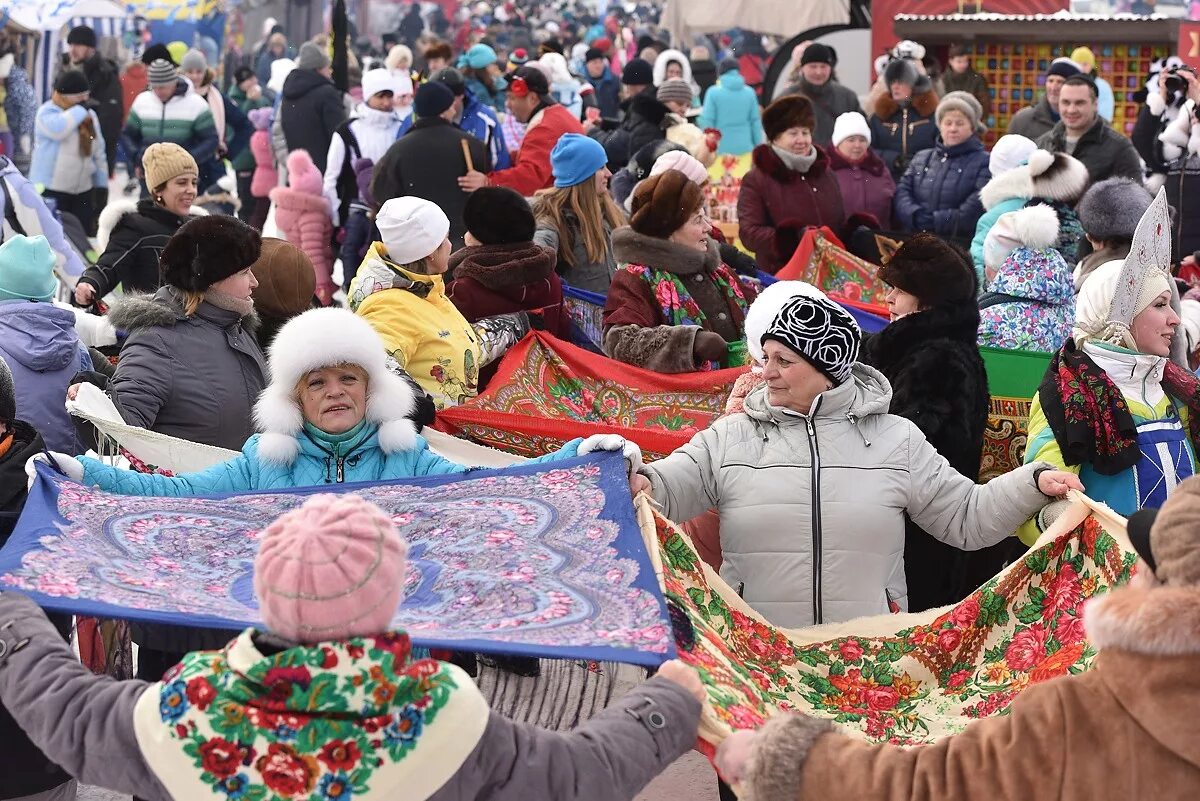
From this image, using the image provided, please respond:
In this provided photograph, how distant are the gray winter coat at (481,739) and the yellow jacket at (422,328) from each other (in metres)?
2.77

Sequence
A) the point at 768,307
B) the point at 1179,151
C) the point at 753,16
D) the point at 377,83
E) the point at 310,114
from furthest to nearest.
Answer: the point at 753,16 < the point at 310,114 < the point at 377,83 < the point at 1179,151 < the point at 768,307

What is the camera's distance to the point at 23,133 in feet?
53.5

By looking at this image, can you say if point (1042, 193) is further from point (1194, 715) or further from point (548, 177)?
point (1194, 715)

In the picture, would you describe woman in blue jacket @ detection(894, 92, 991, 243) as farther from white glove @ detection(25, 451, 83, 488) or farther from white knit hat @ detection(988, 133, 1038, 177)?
white glove @ detection(25, 451, 83, 488)

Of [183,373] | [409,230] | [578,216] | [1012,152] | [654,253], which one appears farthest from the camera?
[1012,152]

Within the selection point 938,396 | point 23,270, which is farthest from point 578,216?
point 938,396

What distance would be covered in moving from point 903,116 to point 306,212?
4.50 metres

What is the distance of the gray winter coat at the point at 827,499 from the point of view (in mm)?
4277

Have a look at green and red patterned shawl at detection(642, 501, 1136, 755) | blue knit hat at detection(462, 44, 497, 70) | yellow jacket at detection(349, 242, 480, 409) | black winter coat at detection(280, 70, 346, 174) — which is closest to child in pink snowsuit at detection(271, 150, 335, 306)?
black winter coat at detection(280, 70, 346, 174)

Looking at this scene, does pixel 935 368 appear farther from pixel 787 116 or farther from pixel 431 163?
pixel 431 163

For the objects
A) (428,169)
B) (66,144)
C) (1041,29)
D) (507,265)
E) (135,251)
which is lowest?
(66,144)

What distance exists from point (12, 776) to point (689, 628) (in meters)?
1.59

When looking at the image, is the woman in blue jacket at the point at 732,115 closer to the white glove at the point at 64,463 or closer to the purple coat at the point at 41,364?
the purple coat at the point at 41,364

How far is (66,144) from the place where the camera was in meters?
13.0
